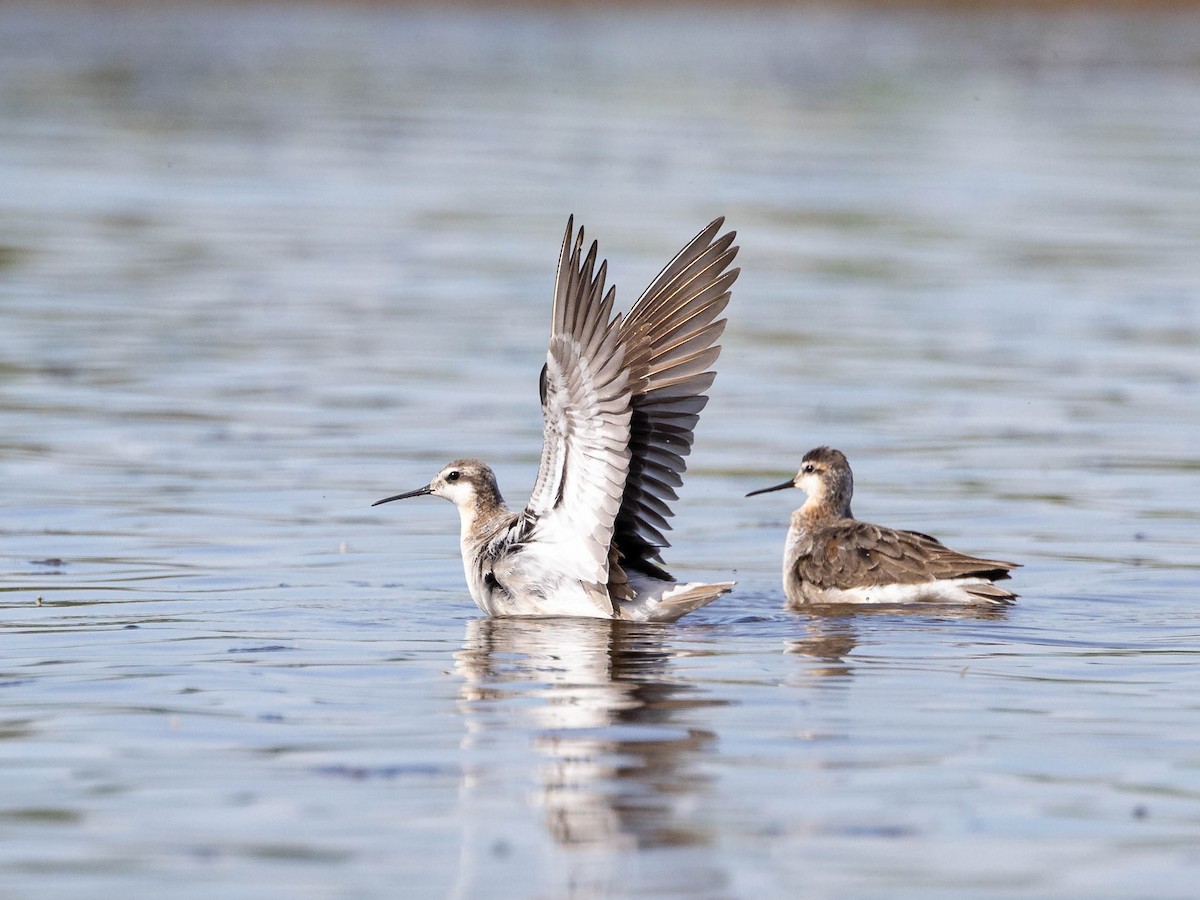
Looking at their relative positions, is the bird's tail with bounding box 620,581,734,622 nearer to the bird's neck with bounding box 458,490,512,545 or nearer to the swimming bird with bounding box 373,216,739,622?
the swimming bird with bounding box 373,216,739,622

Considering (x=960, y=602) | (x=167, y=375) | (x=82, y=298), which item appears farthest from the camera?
(x=82, y=298)

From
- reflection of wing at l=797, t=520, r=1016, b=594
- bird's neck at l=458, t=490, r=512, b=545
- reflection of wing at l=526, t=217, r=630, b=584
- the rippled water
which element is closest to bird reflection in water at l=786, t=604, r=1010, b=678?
the rippled water

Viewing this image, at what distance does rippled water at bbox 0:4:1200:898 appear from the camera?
755cm

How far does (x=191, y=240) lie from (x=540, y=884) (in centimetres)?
1994

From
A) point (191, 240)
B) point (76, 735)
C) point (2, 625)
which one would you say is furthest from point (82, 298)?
point (76, 735)

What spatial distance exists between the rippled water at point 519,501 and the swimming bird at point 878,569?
0.21m

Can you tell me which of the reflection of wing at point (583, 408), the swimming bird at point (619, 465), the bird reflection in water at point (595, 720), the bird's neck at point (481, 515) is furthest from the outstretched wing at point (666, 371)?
the bird's neck at point (481, 515)

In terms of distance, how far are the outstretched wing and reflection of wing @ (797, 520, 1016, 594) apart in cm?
106

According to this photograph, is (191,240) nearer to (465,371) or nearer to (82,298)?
(82,298)

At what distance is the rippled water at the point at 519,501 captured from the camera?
24.8ft

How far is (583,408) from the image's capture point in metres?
10.9

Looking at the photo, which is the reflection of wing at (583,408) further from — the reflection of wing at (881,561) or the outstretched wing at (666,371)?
the reflection of wing at (881,561)

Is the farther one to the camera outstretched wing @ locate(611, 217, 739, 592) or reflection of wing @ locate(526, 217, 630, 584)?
outstretched wing @ locate(611, 217, 739, 592)

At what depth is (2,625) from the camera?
1084cm
